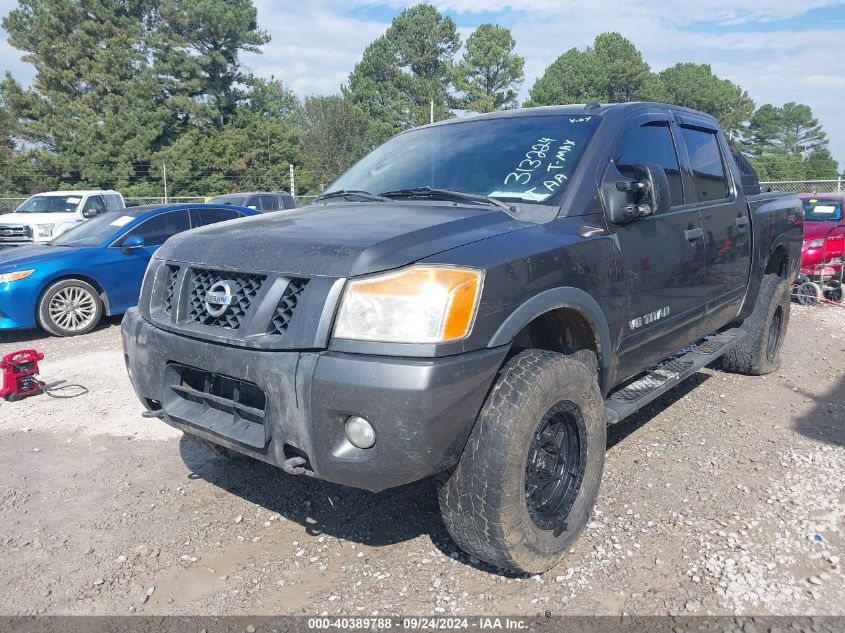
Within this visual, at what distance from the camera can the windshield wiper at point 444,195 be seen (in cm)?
309

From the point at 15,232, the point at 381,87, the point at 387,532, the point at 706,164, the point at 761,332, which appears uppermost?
the point at 381,87

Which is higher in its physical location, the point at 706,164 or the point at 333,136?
the point at 333,136

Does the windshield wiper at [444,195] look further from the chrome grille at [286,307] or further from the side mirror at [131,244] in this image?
the side mirror at [131,244]

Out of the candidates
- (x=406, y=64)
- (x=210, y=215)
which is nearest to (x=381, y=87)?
(x=406, y=64)

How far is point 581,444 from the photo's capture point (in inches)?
117

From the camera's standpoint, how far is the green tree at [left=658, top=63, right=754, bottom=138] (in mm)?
62312

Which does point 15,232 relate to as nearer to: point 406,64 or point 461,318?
point 461,318

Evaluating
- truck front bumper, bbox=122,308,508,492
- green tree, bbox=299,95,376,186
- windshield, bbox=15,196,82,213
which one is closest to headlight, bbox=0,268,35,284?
truck front bumper, bbox=122,308,508,492

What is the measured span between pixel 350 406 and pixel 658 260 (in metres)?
2.04

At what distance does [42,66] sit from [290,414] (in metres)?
41.7

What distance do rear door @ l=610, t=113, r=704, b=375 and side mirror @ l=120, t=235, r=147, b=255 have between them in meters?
6.57

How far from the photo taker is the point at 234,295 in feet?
8.64

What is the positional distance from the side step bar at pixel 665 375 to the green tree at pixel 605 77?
55.7m

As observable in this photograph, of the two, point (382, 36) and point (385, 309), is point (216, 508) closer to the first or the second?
A: point (385, 309)
